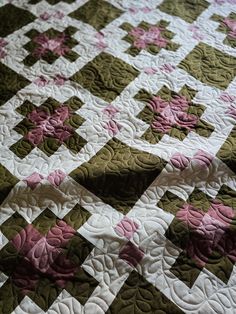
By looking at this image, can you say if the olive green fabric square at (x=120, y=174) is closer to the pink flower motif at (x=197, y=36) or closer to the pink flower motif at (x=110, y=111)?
the pink flower motif at (x=110, y=111)

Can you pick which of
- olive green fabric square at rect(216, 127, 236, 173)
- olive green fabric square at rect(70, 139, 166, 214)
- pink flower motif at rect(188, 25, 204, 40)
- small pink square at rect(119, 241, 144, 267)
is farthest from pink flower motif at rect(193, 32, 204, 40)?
small pink square at rect(119, 241, 144, 267)

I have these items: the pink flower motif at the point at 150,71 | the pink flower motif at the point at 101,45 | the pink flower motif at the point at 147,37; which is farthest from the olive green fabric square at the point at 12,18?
the pink flower motif at the point at 150,71

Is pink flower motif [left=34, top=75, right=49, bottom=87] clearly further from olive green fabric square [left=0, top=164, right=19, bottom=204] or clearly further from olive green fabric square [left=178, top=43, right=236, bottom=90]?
olive green fabric square [left=178, top=43, right=236, bottom=90]

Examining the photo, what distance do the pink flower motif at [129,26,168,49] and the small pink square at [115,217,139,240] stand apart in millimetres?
727

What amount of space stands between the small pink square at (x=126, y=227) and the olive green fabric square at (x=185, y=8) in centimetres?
92

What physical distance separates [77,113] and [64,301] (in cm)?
58

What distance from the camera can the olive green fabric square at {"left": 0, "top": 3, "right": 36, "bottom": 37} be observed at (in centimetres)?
133

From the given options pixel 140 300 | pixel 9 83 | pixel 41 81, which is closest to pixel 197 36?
pixel 41 81

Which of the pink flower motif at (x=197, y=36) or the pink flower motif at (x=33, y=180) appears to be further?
the pink flower motif at (x=197, y=36)

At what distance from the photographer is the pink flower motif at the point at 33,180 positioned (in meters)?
0.90

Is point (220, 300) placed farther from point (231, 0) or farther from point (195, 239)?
point (231, 0)

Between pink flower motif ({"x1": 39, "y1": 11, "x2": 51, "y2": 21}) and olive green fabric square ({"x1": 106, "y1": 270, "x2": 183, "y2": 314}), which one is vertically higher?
pink flower motif ({"x1": 39, "y1": 11, "x2": 51, "y2": 21})

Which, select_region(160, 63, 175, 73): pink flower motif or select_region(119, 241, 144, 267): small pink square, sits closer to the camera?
select_region(119, 241, 144, 267): small pink square

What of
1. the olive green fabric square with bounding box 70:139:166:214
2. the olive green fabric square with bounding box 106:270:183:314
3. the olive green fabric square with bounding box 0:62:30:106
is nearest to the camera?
the olive green fabric square with bounding box 106:270:183:314
